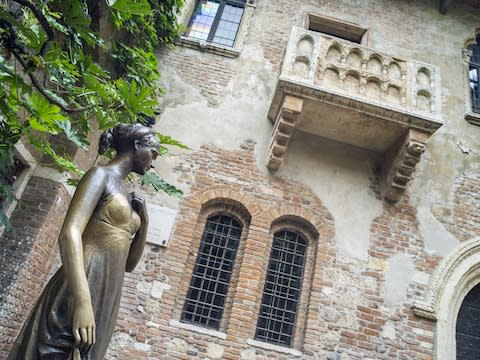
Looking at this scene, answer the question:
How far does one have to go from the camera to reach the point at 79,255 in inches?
76.0

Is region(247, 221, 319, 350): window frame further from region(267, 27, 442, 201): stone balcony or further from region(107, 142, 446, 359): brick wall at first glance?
region(267, 27, 442, 201): stone balcony

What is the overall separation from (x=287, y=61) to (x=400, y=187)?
9.30 feet

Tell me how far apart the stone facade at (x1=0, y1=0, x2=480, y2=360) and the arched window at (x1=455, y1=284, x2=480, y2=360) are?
11.8 inches

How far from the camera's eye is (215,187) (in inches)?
257

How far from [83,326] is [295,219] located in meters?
5.06

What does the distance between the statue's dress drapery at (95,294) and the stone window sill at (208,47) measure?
19.5 feet

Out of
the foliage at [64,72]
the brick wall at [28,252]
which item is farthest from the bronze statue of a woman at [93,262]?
the brick wall at [28,252]

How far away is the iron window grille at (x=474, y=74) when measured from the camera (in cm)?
832

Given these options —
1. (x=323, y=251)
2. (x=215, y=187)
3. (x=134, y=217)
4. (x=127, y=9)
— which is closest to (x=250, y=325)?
(x=323, y=251)

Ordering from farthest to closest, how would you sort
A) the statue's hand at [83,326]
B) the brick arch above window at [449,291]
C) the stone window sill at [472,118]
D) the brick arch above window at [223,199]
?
the stone window sill at [472,118] → the brick arch above window at [223,199] → the brick arch above window at [449,291] → the statue's hand at [83,326]

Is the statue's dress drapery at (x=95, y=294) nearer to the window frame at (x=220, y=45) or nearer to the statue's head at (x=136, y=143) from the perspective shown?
the statue's head at (x=136, y=143)

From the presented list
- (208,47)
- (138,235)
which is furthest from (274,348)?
(208,47)

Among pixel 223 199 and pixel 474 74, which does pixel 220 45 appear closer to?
pixel 223 199

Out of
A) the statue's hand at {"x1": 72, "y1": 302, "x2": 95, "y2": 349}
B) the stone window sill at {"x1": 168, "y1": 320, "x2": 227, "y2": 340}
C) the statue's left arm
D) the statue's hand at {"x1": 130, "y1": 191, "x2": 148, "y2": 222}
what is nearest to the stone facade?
the stone window sill at {"x1": 168, "y1": 320, "x2": 227, "y2": 340}
